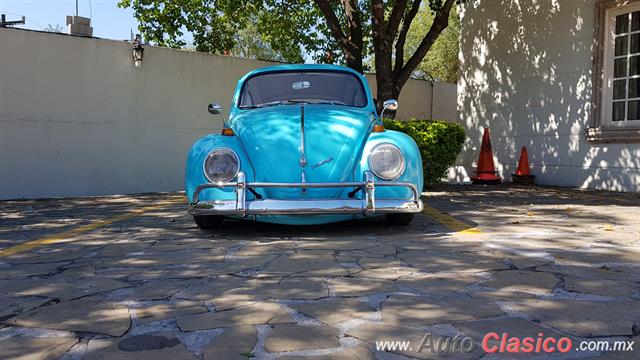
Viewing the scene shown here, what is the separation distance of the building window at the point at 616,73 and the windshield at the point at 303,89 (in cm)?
494

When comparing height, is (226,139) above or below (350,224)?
above

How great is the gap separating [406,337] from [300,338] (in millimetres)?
425

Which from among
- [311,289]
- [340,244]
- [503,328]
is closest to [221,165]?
[340,244]

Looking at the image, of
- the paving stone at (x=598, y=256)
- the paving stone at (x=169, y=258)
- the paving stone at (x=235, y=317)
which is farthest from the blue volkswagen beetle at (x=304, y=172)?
the paving stone at (x=235, y=317)

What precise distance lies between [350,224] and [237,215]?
4.18 feet

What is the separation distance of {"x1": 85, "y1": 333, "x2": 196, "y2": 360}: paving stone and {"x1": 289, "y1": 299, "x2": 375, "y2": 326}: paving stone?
61 cm

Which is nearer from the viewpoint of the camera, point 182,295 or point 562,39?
point 182,295

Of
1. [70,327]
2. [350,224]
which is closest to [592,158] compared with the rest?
[350,224]

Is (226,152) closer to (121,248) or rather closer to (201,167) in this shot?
(201,167)

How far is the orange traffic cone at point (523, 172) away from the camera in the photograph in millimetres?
9805

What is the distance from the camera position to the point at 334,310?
242 cm

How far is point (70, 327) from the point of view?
224 centimetres

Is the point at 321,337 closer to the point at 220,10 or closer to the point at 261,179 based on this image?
the point at 261,179

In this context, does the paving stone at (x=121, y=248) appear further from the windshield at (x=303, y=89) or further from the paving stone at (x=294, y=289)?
the windshield at (x=303, y=89)
